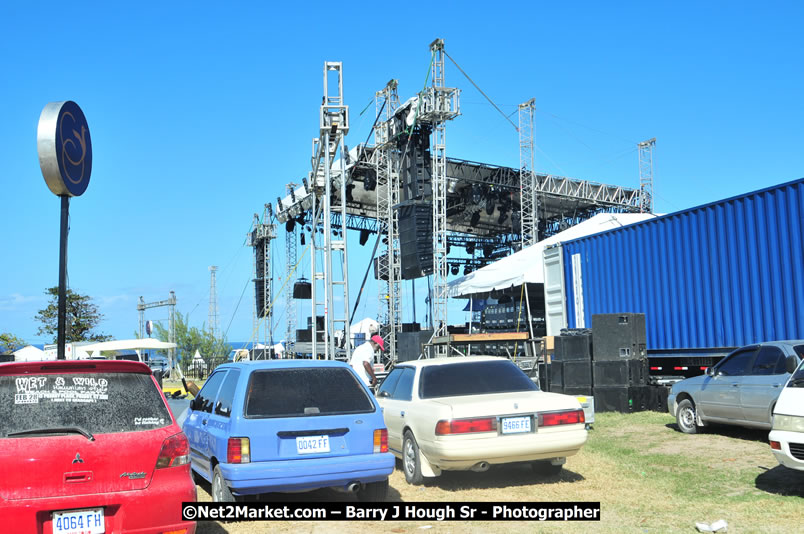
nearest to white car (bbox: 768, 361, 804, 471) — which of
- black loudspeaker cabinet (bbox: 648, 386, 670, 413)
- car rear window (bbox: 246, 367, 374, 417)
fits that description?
car rear window (bbox: 246, 367, 374, 417)

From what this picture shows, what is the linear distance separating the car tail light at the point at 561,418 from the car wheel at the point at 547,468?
0.77 metres

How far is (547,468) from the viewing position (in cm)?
828

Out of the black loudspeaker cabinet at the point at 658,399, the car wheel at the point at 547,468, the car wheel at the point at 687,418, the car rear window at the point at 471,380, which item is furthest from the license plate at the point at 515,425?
the black loudspeaker cabinet at the point at 658,399

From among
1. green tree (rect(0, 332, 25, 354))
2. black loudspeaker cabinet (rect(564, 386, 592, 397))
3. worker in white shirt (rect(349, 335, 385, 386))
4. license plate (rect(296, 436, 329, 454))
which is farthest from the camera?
green tree (rect(0, 332, 25, 354))

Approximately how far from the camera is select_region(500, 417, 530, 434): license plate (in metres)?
7.43

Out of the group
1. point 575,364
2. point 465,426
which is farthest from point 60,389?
point 575,364

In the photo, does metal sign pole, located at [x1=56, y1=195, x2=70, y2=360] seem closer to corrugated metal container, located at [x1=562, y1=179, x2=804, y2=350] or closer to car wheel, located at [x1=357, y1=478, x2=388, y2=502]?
car wheel, located at [x1=357, y1=478, x2=388, y2=502]

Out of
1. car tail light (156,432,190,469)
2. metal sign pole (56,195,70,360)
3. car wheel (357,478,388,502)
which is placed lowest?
car wheel (357,478,388,502)

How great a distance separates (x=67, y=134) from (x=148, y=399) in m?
5.17

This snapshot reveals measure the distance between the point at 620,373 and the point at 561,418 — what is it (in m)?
6.66

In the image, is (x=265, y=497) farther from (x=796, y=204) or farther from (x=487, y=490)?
(x=796, y=204)

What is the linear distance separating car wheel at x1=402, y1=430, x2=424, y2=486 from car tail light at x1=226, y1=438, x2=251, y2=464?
7.63 feet

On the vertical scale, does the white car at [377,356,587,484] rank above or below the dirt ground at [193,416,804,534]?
above

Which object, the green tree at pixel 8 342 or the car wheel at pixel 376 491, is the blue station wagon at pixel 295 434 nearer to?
the car wheel at pixel 376 491
